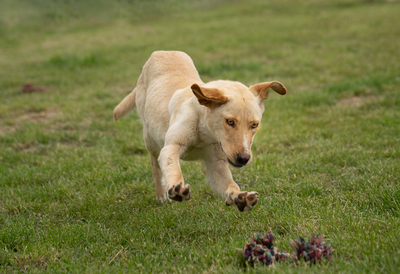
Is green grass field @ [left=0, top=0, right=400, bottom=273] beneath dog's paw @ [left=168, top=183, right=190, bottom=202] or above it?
beneath

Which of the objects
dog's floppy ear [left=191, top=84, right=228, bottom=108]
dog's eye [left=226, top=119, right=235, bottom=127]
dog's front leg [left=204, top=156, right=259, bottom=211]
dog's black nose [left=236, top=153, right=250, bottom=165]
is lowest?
dog's front leg [left=204, top=156, right=259, bottom=211]

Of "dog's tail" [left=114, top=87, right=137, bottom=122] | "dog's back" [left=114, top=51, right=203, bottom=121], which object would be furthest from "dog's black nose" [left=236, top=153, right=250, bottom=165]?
"dog's tail" [left=114, top=87, right=137, bottom=122]

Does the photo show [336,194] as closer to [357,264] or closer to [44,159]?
[357,264]

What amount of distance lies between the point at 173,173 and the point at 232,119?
0.67 m

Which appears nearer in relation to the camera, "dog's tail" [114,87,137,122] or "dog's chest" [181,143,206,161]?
"dog's chest" [181,143,206,161]

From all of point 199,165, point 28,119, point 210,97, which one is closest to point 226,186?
point 210,97

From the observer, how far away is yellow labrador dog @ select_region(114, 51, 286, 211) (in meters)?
3.22

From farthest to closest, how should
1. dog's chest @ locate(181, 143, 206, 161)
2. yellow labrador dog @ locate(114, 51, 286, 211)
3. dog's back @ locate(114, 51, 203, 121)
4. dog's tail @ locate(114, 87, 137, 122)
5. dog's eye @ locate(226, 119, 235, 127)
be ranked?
1. dog's tail @ locate(114, 87, 137, 122)
2. dog's back @ locate(114, 51, 203, 121)
3. dog's chest @ locate(181, 143, 206, 161)
4. dog's eye @ locate(226, 119, 235, 127)
5. yellow labrador dog @ locate(114, 51, 286, 211)

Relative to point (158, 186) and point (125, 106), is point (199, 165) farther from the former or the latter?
point (125, 106)

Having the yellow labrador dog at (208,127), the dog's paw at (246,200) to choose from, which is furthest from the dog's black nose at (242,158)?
the dog's paw at (246,200)

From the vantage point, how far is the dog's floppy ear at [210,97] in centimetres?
331

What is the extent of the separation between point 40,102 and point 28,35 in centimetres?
1120

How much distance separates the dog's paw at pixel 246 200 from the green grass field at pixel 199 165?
364mm

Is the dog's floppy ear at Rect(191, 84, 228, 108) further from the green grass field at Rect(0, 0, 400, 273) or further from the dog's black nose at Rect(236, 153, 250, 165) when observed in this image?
the green grass field at Rect(0, 0, 400, 273)
